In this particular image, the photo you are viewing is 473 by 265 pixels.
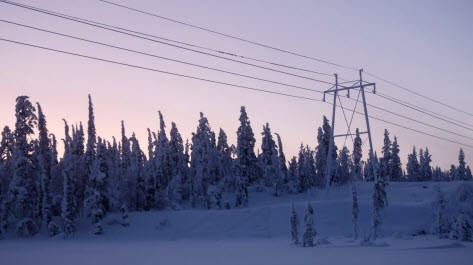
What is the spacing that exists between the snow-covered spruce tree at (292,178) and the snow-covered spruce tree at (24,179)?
147 feet

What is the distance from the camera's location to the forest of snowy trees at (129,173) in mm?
60812

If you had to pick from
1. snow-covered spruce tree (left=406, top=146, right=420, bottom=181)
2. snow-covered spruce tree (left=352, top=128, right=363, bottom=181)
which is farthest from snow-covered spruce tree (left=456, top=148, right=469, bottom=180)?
snow-covered spruce tree (left=352, top=128, right=363, bottom=181)

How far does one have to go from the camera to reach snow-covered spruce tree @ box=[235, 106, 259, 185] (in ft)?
265

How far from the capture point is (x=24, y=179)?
2367 inches

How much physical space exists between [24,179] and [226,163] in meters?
37.3

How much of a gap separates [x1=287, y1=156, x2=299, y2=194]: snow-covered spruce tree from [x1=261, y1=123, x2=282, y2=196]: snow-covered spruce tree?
Result: 293cm

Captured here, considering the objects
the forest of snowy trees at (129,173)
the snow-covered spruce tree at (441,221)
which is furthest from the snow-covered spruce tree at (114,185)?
the snow-covered spruce tree at (441,221)

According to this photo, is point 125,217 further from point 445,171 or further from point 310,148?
point 445,171

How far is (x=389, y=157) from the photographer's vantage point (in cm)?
12144

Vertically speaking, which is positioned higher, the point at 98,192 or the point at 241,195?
the point at 98,192

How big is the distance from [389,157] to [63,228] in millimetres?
86642

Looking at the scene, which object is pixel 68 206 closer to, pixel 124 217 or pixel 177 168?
pixel 124 217

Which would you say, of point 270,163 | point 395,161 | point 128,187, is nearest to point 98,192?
point 128,187

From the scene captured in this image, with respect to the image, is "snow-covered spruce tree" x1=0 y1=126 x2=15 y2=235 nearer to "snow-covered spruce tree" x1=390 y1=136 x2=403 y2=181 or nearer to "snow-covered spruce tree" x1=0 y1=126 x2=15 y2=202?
Result: "snow-covered spruce tree" x1=0 y1=126 x2=15 y2=202
